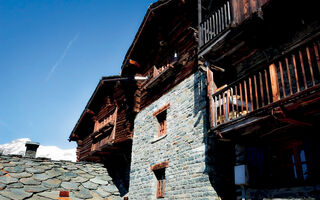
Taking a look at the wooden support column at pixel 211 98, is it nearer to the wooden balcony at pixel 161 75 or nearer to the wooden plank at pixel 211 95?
the wooden plank at pixel 211 95

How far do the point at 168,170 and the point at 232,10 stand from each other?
5708 mm

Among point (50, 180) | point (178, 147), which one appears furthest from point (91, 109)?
point (50, 180)

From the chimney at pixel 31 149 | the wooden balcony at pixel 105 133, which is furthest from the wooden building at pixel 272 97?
the wooden balcony at pixel 105 133

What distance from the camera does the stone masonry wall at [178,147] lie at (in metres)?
8.33

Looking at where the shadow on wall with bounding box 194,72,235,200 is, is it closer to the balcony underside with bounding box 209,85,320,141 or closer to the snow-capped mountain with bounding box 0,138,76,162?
the balcony underside with bounding box 209,85,320,141

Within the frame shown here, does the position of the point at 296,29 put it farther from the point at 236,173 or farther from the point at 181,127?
the point at 181,127

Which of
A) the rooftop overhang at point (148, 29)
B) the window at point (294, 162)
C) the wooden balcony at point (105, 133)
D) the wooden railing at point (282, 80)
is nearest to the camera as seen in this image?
the wooden railing at point (282, 80)

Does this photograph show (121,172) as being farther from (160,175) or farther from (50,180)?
(50,180)

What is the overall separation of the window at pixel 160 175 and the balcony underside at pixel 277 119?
321 cm

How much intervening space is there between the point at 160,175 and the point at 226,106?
14.9 feet

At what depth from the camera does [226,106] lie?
23.6 feet

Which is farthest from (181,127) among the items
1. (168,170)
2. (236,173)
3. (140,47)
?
(140,47)

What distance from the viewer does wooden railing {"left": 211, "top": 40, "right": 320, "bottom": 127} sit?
5.44m

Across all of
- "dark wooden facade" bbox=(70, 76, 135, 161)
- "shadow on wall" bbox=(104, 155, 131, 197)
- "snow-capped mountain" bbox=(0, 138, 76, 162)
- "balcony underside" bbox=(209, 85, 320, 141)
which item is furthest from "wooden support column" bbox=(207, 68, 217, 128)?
"snow-capped mountain" bbox=(0, 138, 76, 162)
